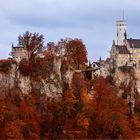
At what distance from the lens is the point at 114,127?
341 feet

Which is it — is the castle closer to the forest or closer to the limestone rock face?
the forest

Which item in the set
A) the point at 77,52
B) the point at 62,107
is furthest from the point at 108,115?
the point at 77,52

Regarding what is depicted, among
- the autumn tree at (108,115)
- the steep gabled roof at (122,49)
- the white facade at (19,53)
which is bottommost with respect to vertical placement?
the autumn tree at (108,115)

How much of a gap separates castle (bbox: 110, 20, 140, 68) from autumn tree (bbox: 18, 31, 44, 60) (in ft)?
37.5

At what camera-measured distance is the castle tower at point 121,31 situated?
5315 inches

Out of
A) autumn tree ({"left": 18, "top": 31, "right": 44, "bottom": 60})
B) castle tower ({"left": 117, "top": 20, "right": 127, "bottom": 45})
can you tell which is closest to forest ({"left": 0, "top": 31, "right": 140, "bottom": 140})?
autumn tree ({"left": 18, "top": 31, "right": 44, "bottom": 60})

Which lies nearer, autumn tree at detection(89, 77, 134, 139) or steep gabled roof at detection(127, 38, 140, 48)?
autumn tree at detection(89, 77, 134, 139)

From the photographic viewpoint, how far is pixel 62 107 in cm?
10375

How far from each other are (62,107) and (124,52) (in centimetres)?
2266

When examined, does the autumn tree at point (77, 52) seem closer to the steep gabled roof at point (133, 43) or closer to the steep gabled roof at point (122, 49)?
the steep gabled roof at point (122, 49)

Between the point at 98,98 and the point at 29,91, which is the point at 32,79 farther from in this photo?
the point at 98,98

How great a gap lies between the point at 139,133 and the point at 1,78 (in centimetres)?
1856

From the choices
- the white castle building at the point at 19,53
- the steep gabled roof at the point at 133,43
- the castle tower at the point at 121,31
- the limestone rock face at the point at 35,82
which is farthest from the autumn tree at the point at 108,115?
the castle tower at the point at 121,31

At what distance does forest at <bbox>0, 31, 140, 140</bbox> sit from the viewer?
99.2m
